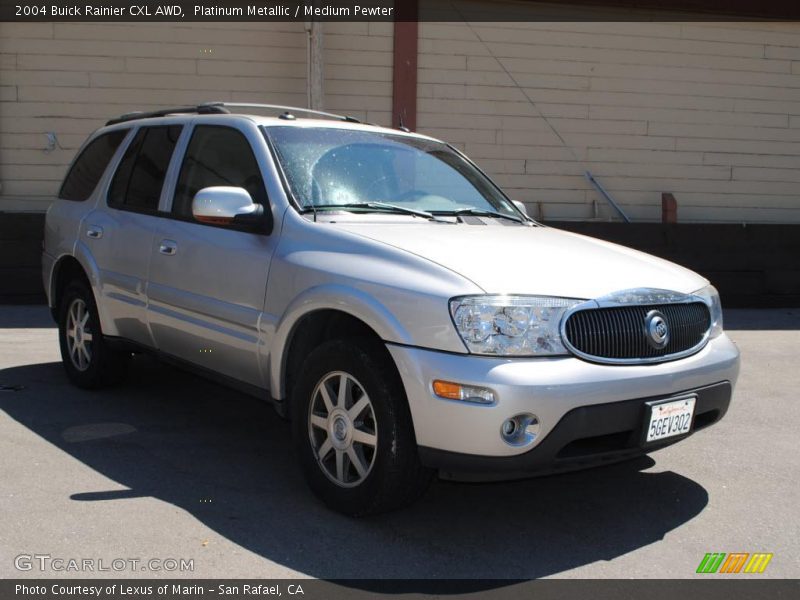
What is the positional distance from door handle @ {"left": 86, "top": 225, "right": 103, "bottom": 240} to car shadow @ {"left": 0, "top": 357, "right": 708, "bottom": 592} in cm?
111

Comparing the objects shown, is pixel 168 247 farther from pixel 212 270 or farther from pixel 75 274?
pixel 75 274

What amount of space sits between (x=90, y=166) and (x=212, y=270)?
2179 mm

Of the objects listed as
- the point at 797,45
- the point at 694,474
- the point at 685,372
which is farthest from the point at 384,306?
the point at 797,45

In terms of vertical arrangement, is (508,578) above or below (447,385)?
below

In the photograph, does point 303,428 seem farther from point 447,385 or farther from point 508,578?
point 508,578

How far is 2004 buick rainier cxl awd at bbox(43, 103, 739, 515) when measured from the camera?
361 centimetres

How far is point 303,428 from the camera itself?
4.20 metres

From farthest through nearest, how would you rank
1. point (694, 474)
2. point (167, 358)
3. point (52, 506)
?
1. point (167, 358)
2. point (694, 474)
3. point (52, 506)

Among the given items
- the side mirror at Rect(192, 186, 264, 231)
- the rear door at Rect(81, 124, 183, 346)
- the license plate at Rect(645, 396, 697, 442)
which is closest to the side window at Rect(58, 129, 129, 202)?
the rear door at Rect(81, 124, 183, 346)

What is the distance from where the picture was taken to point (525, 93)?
11953 mm

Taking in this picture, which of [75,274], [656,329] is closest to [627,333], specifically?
[656,329]

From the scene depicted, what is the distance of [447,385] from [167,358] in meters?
2.39

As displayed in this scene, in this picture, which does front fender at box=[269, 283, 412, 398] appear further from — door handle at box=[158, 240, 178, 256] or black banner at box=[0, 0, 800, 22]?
black banner at box=[0, 0, 800, 22]

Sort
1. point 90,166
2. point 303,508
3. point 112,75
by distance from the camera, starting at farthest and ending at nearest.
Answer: point 112,75, point 90,166, point 303,508
